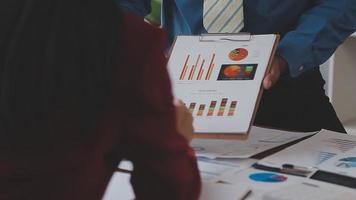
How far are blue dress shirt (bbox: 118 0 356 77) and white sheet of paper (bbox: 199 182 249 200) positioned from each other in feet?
1.35

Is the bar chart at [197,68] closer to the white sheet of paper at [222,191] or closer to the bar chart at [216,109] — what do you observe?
the bar chart at [216,109]

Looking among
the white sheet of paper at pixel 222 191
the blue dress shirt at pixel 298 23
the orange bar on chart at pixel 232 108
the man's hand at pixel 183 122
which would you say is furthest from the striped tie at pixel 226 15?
the man's hand at pixel 183 122

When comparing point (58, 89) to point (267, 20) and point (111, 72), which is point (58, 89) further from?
point (267, 20)

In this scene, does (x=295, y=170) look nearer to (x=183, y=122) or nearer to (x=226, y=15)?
(x=183, y=122)

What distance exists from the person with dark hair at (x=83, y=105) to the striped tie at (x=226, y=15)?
63 centimetres

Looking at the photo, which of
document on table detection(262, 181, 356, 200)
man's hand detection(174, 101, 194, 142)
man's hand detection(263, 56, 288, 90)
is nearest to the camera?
man's hand detection(174, 101, 194, 142)

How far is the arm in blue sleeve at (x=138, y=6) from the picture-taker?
1282 mm

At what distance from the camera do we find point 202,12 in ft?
4.15

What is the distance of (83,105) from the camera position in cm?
53

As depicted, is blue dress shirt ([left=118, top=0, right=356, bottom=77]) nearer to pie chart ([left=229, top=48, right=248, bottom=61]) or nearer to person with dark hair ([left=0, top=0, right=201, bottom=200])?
pie chart ([left=229, top=48, right=248, bottom=61])

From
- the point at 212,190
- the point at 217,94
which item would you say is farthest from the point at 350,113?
the point at 212,190

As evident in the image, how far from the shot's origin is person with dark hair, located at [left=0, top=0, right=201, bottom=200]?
52cm

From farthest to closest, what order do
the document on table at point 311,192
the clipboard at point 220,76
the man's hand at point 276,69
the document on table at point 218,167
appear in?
the man's hand at point 276,69, the clipboard at point 220,76, the document on table at point 218,167, the document on table at point 311,192

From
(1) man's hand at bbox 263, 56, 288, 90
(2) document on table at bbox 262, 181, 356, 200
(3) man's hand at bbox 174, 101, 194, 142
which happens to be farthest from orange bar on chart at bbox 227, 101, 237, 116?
(3) man's hand at bbox 174, 101, 194, 142
